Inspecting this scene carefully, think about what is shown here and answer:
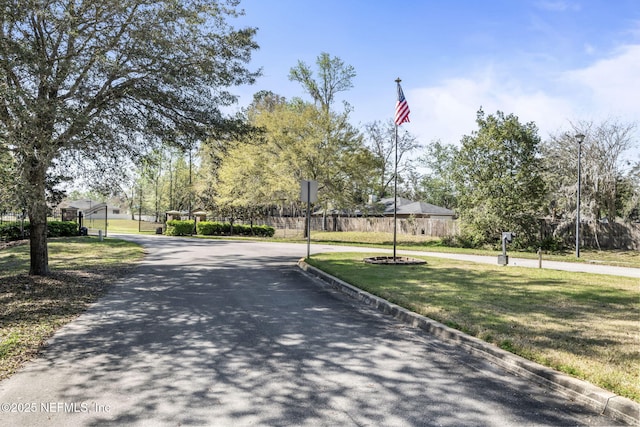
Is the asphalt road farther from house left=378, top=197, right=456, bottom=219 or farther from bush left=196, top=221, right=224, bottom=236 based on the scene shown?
house left=378, top=197, right=456, bottom=219

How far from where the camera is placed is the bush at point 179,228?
37812mm

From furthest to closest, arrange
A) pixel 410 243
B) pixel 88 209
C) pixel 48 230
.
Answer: pixel 88 209 < pixel 410 243 < pixel 48 230

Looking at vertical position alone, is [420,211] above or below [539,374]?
above

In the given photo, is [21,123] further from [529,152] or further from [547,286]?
[529,152]

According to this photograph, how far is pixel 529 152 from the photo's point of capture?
2570 cm

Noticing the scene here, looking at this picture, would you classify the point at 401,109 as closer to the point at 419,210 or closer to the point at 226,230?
the point at 226,230

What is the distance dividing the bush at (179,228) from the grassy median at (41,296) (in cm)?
2173

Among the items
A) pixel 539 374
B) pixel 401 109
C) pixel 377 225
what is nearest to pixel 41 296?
pixel 539 374

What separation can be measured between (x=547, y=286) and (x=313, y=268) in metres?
6.42

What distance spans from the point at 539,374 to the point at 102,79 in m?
10.6

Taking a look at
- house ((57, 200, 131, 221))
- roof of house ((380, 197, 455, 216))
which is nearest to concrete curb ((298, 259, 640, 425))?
house ((57, 200, 131, 221))

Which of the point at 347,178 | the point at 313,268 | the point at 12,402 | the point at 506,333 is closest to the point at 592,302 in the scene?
the point at 506,333

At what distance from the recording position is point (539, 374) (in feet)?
14.2

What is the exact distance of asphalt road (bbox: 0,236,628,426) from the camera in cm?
349
